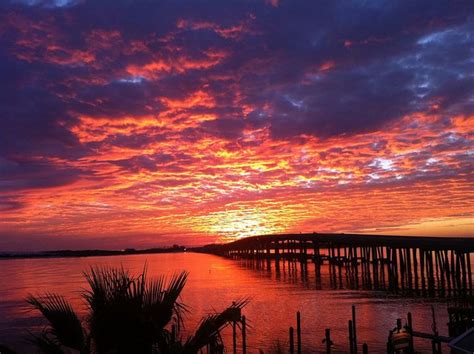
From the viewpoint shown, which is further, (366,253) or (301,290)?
(366,253)

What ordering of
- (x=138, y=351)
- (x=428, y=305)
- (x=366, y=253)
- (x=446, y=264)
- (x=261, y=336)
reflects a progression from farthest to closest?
1. (x=366, y=253)
2. (x=446, y=264)
3. (x=428, y=305)
4. (x=261, y=336)
5. (x=138, y=351)

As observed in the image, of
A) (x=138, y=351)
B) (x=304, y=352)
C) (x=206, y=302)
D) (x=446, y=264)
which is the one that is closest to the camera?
(x=138, y=351)

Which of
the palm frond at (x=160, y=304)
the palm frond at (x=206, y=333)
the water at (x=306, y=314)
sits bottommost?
the water at (x=306, y=314)

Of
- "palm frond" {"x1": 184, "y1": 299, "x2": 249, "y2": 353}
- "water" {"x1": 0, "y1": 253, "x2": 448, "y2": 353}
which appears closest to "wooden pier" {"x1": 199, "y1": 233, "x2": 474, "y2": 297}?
"water" {"x1": 0, "y1": 253, "x2": 448, "y2": 353}

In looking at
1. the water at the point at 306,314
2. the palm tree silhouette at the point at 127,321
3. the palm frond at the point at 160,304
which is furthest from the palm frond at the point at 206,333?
the water at the point at 306,314

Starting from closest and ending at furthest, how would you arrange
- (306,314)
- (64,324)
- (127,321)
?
1. (127,321)
2. (64,324)
3. (306,314)

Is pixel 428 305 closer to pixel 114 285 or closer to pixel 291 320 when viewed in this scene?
pixel 291 320

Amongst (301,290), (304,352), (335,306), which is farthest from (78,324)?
(301,290)

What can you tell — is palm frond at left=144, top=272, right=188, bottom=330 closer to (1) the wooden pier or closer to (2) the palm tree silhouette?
(2) the palm tree silhouette

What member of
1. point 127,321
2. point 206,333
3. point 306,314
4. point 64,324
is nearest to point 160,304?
point 127,321

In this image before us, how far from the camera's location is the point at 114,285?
5688mm

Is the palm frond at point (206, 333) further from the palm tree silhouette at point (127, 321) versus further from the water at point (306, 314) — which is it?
the water at point (306, 314)

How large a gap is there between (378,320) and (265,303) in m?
12.7

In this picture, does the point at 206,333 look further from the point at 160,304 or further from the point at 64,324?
the point at 64,324
